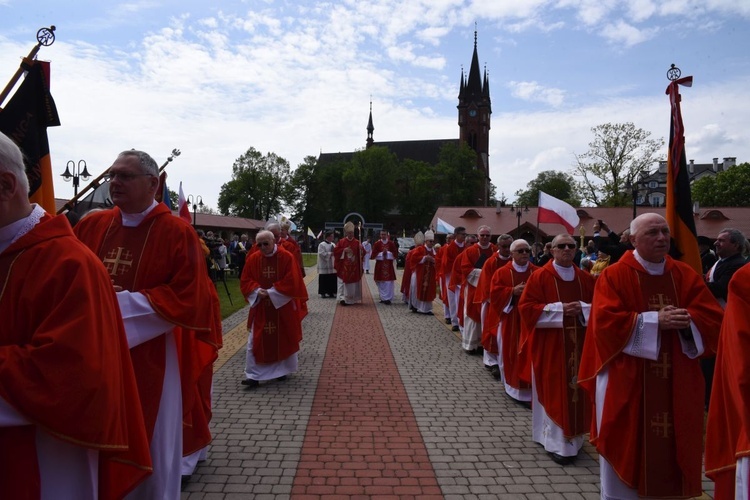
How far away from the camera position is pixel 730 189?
5700 cm

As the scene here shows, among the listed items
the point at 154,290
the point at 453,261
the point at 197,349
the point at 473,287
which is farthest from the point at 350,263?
the point at 154,290

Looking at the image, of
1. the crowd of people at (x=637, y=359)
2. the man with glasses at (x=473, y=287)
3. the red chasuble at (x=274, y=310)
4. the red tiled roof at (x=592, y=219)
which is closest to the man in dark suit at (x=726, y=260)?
the crowd of people at (x=637, y=359)

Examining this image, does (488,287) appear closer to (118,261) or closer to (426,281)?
(118,261)

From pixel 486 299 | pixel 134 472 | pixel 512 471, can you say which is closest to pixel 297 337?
pixel 486 299

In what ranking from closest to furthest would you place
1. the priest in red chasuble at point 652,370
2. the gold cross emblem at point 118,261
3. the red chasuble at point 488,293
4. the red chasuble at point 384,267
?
the gold cross emblem at point 118,261, the priest in red chasuble at point 652,370, the red chasuble at point 488,293, the red chasuble at point 384,267

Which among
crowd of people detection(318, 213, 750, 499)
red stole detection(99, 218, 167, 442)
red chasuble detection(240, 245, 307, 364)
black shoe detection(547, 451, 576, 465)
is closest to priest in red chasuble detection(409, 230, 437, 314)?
crowd of people detection(318, 213, 750, 499)

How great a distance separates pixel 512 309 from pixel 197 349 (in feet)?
13.8

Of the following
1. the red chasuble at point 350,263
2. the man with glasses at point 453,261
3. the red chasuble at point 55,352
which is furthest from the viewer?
the red chasuble at point 350,263

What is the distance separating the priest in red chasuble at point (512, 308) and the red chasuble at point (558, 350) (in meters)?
1.29

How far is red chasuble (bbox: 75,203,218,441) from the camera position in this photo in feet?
10.5

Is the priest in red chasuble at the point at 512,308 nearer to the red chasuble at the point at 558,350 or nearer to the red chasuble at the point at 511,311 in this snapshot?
the red chasuble at the point at 511,311

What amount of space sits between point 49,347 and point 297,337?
5749 millimetres

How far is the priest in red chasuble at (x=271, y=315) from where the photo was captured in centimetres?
729

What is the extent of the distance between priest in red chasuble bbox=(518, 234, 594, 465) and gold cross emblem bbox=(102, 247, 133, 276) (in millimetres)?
3499
